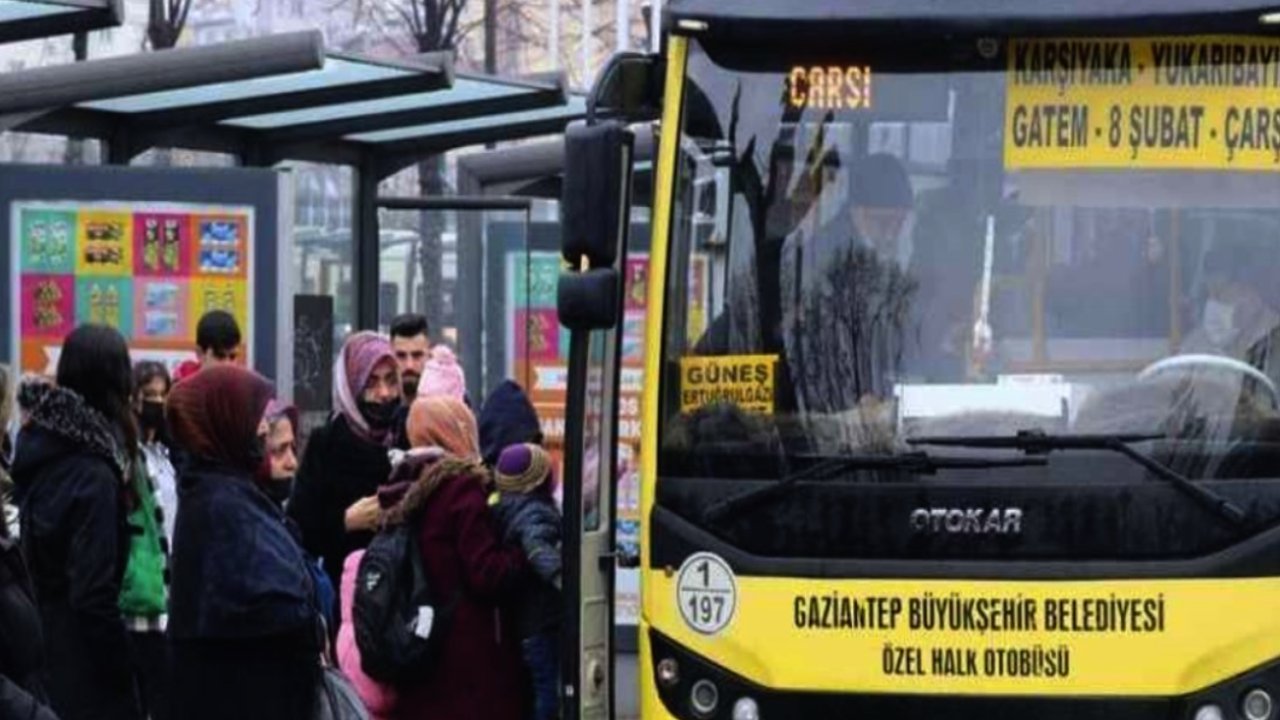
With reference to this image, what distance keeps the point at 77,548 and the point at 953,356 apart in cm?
232

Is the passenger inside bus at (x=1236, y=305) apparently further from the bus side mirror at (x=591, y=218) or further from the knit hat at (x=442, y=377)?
the knit hat at (x=442, y=377)

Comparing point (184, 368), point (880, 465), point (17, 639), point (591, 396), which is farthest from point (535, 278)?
point (17, 639)

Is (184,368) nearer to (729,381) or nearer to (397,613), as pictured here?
(397,613)

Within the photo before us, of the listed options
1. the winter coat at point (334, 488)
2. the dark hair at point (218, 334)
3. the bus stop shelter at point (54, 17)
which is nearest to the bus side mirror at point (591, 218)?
the winter coat at point (334, 488)

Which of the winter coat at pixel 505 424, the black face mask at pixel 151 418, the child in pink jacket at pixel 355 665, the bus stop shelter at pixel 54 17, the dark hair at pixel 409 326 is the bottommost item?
the child in pink jacket at pixel 355 665

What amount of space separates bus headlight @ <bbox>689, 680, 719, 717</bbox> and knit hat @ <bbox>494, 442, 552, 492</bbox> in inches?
51.7

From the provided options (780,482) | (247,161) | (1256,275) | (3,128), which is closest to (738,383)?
(780,482)

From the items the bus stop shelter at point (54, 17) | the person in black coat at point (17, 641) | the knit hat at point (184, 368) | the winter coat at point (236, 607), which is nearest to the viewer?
the person in black coat at point (17, 641)

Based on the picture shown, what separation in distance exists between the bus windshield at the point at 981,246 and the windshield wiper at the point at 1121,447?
0.10 ft

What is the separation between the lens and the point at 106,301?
1314 cm

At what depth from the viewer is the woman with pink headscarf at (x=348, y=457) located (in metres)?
9.87

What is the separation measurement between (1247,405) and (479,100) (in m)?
9.52

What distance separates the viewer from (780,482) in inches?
299

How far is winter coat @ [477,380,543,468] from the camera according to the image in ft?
36.1
